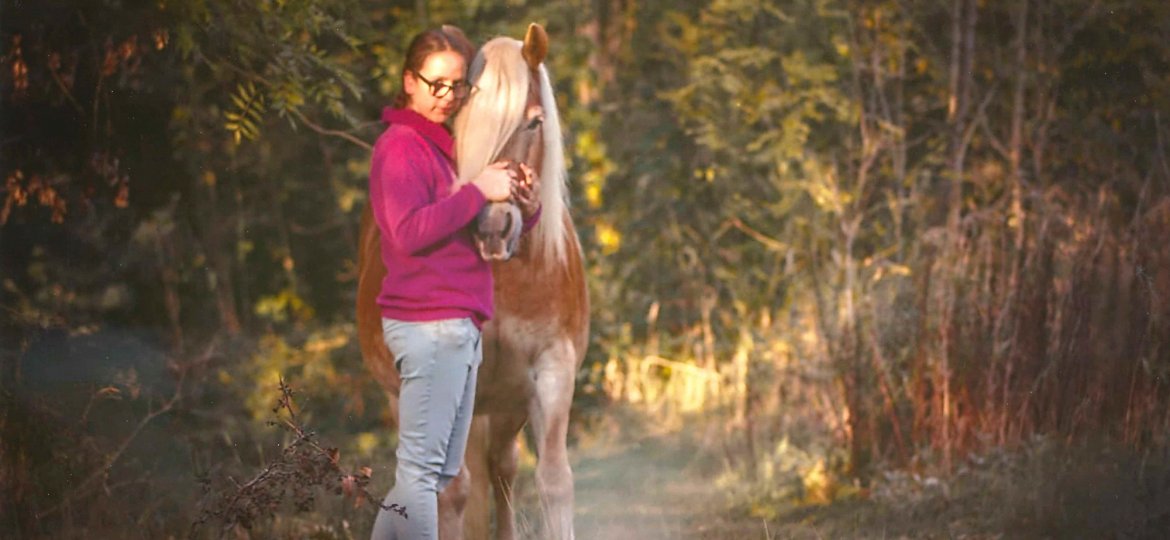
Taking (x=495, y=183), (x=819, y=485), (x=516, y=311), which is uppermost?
(x=495, y=183)

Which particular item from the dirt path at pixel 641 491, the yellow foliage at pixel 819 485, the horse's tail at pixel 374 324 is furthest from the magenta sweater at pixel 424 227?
the yellow foliage at pixel 819 485

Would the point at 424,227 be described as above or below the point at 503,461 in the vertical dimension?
above

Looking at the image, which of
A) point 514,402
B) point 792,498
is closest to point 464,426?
point 514,402

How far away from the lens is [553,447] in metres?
4.80

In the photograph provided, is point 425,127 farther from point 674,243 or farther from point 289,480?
point 674,243

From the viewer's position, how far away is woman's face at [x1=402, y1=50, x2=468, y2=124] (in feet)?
14.6

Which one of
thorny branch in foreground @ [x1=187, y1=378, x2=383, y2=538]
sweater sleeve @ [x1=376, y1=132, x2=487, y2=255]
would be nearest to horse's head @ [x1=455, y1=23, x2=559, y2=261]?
sweater sleeve @ [x1=376, y1=132, x2=487, y2=255]

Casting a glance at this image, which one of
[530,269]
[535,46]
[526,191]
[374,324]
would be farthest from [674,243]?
[526,191]

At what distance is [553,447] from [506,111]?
107 centimetres

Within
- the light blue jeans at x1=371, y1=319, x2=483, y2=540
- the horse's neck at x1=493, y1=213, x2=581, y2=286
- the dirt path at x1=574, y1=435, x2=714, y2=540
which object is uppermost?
the horse's neck at x1=493, y1=213, x2=581, y2=286

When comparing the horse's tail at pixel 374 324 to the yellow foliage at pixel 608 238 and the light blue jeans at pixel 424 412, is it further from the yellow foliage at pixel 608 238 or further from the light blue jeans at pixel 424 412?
the yellow foliage at pixel 608 238

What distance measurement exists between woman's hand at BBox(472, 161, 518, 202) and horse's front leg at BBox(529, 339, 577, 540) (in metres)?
0.82

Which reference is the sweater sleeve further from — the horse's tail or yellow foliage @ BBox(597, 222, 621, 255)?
yellow foliage @ BBox(597, 222, 621, 255)

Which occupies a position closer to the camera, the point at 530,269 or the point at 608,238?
the point at 530,269
